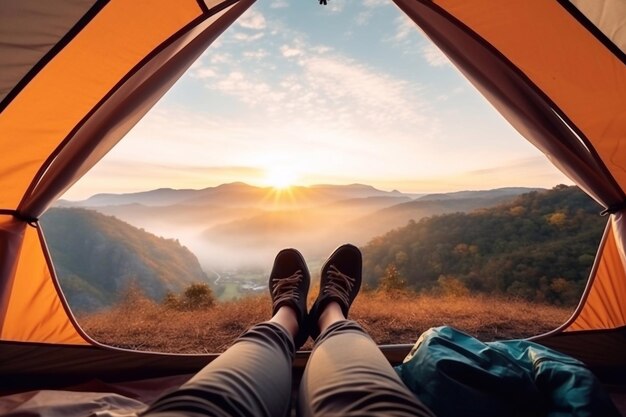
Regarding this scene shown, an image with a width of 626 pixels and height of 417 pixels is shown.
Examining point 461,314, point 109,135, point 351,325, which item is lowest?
point 461,314

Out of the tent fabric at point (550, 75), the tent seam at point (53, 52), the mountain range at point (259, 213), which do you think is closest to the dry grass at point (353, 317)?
the tent fabric at point (550, 75)

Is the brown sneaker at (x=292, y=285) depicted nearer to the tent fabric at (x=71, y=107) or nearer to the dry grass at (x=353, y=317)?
the dry grass at (x=353, y=317)

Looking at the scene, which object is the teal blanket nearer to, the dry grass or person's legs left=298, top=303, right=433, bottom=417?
person's legs left=298, top=303, right=433, bottom=417

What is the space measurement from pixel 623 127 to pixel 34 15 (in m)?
1.66

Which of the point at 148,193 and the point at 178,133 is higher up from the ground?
the point at 178,133

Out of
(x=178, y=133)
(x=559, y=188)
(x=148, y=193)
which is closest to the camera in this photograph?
(x=559, y=188)

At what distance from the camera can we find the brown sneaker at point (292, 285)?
126cm

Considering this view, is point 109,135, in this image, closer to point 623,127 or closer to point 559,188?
point 623,127

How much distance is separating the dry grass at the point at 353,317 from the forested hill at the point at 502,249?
573mm

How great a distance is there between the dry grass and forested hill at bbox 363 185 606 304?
0.57 meters

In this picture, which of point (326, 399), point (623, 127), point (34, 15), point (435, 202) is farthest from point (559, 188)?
point (34, 15)

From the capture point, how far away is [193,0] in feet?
3.47

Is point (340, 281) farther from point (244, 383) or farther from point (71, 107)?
point (71, 107)

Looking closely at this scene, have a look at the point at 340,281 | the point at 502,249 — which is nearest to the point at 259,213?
the point at 502,249
